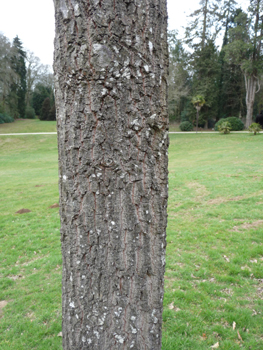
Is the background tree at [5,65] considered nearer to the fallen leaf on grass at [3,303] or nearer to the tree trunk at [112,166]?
the fallen leaf on grass at [3,303]

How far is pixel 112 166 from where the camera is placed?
4.74ft

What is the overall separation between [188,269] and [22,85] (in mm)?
43974

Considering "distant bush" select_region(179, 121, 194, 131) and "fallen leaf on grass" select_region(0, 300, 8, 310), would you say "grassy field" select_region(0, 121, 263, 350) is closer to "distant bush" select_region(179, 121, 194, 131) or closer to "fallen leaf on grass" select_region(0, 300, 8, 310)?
"fallen leaf on grass" select_region(0, 300, 8, 310)

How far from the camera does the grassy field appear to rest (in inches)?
108

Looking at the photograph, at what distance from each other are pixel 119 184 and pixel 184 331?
7.14 feet

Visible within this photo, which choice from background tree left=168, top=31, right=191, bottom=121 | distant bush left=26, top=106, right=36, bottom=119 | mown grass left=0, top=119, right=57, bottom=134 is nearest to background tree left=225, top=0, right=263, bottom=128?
background tree left=168, top=31, right=191, bottom=121

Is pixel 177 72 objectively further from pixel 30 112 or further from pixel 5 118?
pixel 30 112

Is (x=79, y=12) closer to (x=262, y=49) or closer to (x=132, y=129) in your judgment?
(x=132, y=129)

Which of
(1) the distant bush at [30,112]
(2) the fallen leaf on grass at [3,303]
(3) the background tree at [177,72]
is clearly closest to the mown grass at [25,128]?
(1) the distant bush at [30,112]

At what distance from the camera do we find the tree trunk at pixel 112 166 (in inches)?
54.4

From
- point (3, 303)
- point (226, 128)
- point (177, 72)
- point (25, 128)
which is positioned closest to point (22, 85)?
point (25, 128)

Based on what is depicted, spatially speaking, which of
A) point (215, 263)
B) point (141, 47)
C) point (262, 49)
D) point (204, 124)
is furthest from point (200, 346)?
point (204, 124)

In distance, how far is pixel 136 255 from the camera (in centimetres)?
152

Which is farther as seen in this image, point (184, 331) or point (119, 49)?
point (184, 331)
